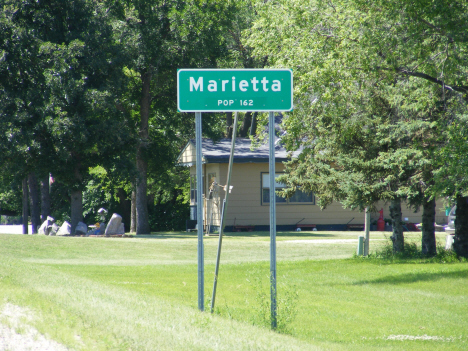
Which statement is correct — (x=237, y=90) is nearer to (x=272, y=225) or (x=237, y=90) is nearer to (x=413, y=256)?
(x=272, y=225)

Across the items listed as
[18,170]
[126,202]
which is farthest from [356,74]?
[126,202]

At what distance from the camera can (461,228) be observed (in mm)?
15688

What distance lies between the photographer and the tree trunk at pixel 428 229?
16.1 m

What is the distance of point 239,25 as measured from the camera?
35.0m

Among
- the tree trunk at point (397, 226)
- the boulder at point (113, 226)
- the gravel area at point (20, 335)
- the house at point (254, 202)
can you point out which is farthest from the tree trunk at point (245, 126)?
the gravel area at point (20, 335)

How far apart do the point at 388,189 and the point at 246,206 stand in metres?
14.5

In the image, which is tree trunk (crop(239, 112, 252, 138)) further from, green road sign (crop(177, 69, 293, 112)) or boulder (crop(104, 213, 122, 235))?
green road sign (crop(177, 69, 293, 112))

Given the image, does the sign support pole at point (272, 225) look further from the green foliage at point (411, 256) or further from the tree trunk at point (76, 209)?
the tree trunk at point (76, 209)

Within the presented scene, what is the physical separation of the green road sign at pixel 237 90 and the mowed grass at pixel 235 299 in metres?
2.32

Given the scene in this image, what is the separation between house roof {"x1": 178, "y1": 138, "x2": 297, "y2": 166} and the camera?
90.3 feet

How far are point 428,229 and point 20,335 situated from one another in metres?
13.2

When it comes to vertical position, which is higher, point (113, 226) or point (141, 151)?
point (141, 151)

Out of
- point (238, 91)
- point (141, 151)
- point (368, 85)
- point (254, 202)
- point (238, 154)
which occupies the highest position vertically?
point (141, 151)

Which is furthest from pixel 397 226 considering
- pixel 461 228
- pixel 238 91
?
pixel 238 91
